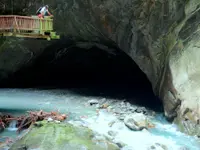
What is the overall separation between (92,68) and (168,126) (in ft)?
42.1

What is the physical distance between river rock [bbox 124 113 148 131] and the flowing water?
7.8 inches

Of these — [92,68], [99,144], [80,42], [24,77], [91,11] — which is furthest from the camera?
[92,68]

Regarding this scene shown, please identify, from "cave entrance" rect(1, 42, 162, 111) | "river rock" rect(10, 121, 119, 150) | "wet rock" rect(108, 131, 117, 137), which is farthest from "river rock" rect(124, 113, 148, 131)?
"cave entrance" rect(1, 42, 162, 111)

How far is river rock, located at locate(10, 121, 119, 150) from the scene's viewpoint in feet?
30.6

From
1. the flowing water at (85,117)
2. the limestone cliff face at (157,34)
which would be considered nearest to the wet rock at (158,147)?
the flowing water at (85,117)

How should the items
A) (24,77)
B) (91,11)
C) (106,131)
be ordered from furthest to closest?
(24,77), (91,11), (106,131)

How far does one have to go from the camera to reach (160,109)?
15469 mm

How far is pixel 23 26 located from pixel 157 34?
631cm

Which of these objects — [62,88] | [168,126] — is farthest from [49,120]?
[62,88]

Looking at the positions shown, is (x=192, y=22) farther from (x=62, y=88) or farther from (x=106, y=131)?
(x=62, y=88)

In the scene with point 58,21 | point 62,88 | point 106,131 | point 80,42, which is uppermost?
point 58,21

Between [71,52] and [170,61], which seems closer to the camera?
[170,61]

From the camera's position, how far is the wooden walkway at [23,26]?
1078 cm

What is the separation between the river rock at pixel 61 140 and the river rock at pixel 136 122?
192cm
